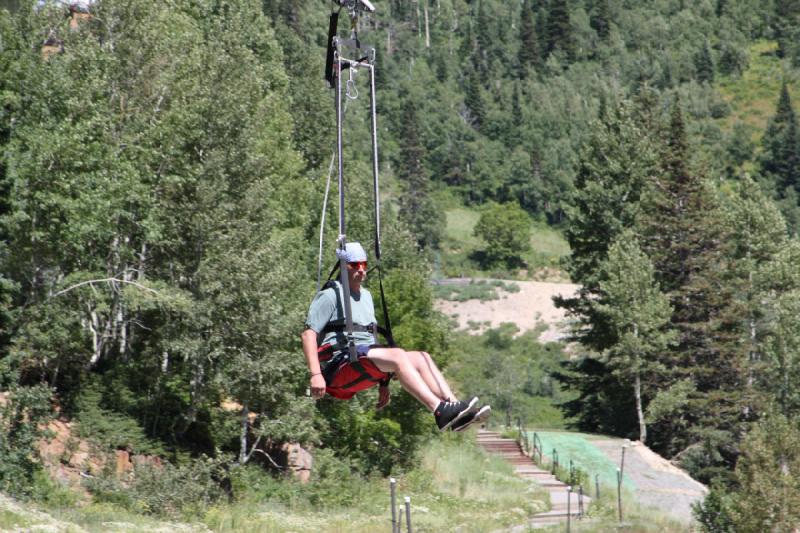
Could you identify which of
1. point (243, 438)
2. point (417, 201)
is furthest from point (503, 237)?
point (243, 438)

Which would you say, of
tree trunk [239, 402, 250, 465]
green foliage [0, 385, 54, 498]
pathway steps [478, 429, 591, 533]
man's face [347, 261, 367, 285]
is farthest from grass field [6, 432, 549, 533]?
man's face [347, 261, 367, 285]

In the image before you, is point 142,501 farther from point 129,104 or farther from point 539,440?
point 539,440

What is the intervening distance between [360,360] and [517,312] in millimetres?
95995

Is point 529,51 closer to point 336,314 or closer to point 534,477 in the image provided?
point 534,477

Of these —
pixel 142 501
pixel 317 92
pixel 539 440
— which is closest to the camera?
Result: pixel 142 501

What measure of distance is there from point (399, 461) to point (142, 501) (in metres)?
12.6

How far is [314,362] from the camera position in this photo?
10.0 metres

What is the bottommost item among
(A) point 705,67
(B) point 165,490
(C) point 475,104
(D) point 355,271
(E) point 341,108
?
(B) point 165,490

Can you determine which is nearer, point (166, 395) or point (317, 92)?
point (166, 395)

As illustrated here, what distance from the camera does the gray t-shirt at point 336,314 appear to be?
10305 millimetres

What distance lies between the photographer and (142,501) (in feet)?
84.7

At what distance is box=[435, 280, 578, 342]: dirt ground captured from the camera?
101375 mm

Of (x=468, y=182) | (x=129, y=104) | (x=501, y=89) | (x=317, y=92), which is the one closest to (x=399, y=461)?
(x=129, y=104)

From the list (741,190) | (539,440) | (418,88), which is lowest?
(539,440)
